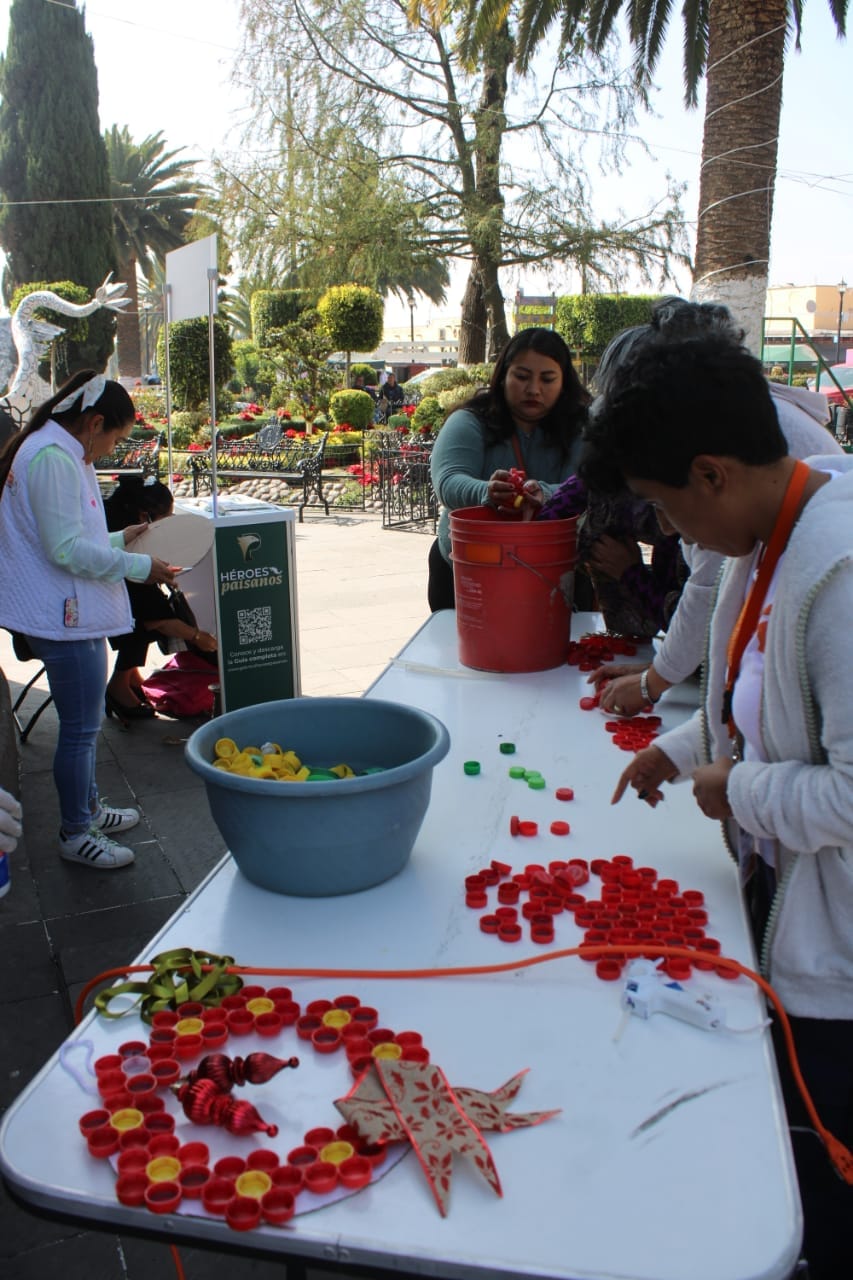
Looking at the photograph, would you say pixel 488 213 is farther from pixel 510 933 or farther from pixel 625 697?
pixel 510 933

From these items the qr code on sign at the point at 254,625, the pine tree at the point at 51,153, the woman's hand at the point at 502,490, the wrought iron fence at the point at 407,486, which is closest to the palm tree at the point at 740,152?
the wrought iron fence at the point at 407,486

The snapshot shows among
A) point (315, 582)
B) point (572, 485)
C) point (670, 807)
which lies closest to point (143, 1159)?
point (670, 807)

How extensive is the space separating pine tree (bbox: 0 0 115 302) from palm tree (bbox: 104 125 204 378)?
6.48 m

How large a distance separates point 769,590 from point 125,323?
4435cm

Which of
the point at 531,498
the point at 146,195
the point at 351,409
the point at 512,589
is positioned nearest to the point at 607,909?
the point at 512,589

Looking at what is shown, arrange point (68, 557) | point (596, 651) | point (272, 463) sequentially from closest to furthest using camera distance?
1. point (596, 651)
2. point (68, 557)
3. point (272, 463)

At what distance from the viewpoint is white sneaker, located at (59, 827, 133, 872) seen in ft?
11.9

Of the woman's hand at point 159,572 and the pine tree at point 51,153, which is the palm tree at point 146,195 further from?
the woman's hand at point 159,572

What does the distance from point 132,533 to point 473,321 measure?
50.2ft

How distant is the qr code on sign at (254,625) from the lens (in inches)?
185

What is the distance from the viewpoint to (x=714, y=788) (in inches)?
56.1

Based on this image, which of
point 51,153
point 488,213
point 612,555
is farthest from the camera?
point 51,153

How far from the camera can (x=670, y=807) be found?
1888mm

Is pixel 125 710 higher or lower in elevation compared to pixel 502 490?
lower
